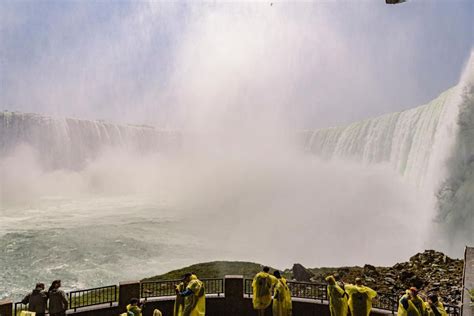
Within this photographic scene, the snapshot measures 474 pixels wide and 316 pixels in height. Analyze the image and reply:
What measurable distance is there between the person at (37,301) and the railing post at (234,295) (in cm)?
447

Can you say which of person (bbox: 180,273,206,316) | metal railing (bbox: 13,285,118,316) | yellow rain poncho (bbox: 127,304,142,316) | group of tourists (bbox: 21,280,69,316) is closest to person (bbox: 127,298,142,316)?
yellow rain poncho (bbox: 127,304,142,316)

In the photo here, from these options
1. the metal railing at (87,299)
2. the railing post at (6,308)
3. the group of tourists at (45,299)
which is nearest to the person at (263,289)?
the metal railing at (87,299)

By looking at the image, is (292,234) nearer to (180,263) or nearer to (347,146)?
(180,263)

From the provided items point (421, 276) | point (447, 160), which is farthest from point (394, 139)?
point (421, 276)

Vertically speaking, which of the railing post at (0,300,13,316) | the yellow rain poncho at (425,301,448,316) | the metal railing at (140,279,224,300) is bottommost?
the railing post at (0,300,13,316)

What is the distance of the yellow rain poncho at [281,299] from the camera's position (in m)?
9.70

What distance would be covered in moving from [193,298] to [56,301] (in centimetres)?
276

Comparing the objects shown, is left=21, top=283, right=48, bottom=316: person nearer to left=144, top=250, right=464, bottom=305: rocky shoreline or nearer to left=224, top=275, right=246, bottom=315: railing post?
left=224, top=275, right=246, bottom=315: railing post

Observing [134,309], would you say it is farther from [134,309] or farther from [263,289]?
[263,289]

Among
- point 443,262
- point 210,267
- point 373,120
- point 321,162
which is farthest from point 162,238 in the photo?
point 443,262

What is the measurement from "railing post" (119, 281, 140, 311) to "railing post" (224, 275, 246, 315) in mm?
2298

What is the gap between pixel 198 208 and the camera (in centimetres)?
5203

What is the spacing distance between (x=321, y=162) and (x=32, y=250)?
28.3m

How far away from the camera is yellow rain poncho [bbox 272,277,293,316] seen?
9695mm
